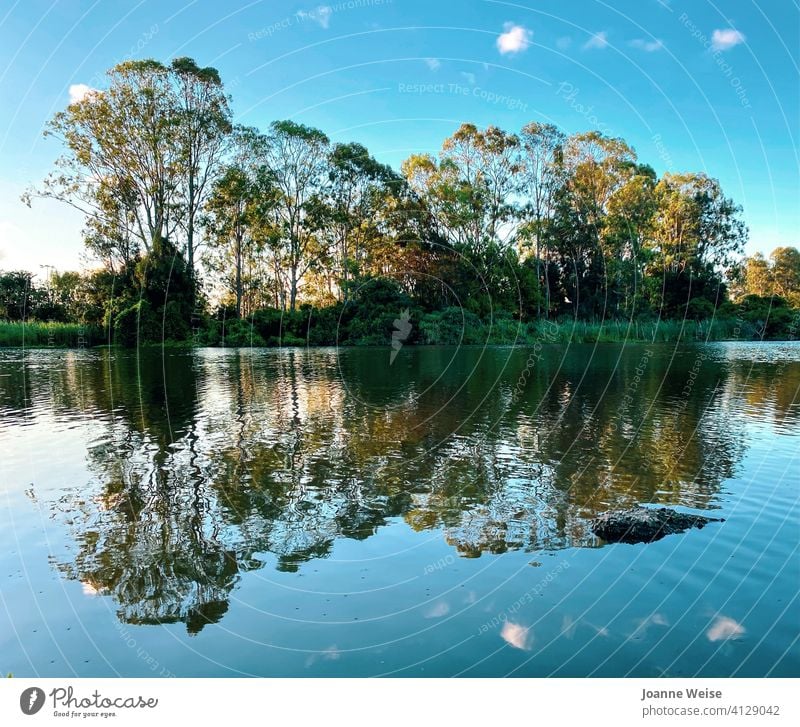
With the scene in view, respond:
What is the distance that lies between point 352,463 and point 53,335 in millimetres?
56333

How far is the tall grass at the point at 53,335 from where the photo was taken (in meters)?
58.2

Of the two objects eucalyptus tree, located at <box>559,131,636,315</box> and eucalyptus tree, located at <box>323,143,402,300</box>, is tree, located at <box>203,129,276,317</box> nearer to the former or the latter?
eucalyptus tree, located at <box>323,143,402,300</box>

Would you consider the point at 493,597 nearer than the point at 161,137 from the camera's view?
Yes

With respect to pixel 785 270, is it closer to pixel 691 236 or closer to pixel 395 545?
pixel 691 236

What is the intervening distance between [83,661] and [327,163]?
64761 mm

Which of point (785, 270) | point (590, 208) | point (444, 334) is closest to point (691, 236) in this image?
point (590, 208)

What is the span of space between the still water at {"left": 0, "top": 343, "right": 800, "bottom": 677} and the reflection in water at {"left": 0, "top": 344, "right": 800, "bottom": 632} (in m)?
0.06

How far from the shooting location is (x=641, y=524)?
861 centimetres

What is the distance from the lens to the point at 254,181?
6384 cm

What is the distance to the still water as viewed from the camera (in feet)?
20.1

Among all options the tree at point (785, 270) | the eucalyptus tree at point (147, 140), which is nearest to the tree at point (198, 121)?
the eucalyptus tree at point (147, 140)

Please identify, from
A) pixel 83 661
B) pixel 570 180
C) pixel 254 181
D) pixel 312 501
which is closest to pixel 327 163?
pixel 254 181

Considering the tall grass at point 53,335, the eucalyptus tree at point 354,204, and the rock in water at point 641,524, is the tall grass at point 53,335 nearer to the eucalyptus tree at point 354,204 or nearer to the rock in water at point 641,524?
the eucalyptus tree at point 354,204

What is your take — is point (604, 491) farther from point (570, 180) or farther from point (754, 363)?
point (570, 180)
